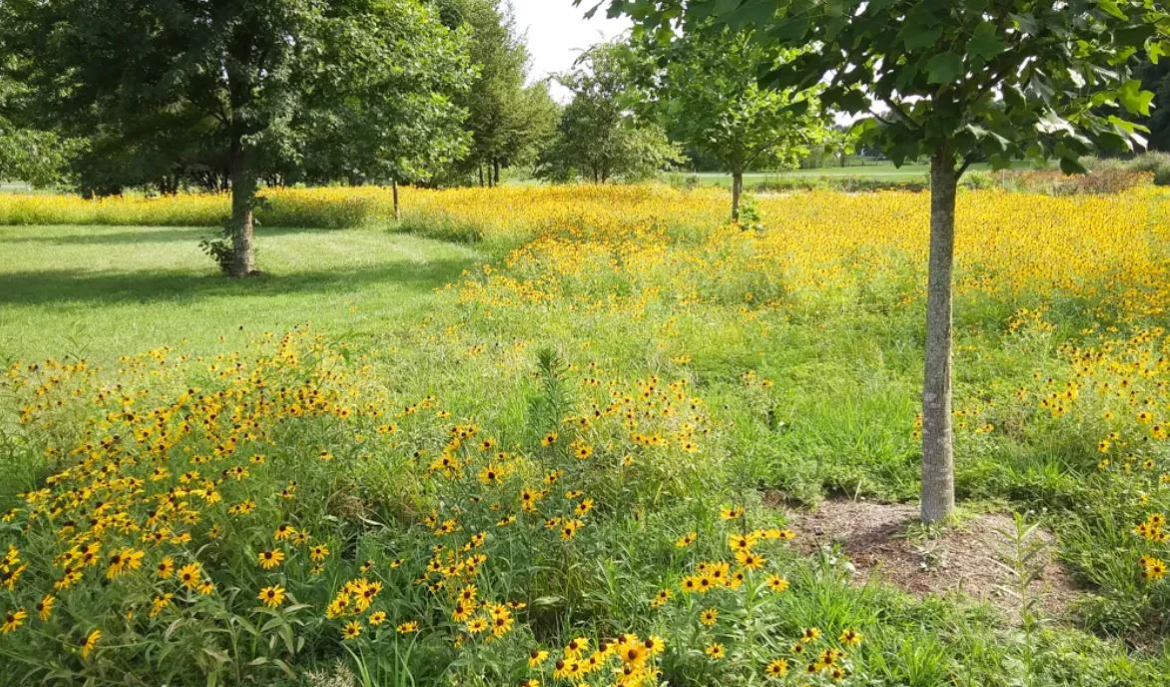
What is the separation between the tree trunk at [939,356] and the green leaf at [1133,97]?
0.62 meters

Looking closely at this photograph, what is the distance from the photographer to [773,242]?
1101cm

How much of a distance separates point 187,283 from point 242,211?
1.41 m

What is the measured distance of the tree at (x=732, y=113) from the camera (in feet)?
31.5

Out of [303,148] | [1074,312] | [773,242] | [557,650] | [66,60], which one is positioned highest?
[66,60]

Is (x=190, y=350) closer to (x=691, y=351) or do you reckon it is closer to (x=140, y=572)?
(x=691, y=351)

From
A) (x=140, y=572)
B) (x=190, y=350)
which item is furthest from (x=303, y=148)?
(x=140, y=572)

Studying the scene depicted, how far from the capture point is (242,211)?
38.4ft

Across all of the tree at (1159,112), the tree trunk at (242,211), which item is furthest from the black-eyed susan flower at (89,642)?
the tree at (1159,112)

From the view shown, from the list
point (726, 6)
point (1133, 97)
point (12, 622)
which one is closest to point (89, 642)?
point (12, 622)

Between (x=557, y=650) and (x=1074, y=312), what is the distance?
258 inches

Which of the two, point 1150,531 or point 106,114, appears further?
point 106,114

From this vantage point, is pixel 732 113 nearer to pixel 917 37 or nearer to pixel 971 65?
pixel 971 65

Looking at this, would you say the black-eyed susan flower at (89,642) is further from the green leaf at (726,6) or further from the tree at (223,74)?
the tree at (223,74)

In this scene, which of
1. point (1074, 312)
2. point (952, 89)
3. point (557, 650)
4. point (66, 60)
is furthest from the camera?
point (66, 60)
